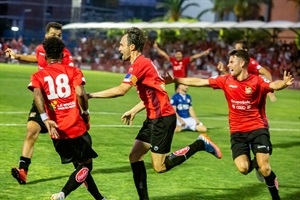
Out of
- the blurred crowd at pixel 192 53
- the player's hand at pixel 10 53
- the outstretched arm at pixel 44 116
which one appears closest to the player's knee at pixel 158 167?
the outstretched arm at pixel 44 116

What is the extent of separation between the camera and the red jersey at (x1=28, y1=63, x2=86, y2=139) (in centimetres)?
848

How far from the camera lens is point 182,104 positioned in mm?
19719

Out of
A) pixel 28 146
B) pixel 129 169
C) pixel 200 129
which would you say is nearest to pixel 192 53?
pixel 200 129

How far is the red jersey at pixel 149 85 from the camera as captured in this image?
29.9ft

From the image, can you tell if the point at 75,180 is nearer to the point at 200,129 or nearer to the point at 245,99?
the point at 245,99

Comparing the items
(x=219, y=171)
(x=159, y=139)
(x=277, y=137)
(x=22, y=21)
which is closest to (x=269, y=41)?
(x=277, y=137)

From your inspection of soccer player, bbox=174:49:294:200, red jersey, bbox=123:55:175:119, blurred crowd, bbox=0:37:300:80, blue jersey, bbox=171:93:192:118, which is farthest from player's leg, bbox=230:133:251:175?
blurred crowd, bbox=0:37:300:80

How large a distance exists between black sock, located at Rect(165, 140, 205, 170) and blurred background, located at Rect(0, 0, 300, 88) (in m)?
39.0

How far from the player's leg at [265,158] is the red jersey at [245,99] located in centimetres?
17

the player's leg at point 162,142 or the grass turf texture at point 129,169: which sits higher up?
the player's leg at point 162,142

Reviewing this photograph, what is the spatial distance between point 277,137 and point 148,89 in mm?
10567

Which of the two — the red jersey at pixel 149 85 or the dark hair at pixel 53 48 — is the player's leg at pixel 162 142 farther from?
the dark hair at pixel 53 48

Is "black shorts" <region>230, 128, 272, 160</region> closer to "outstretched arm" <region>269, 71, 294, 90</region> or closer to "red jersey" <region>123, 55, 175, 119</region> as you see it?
"outstretched arm" <region>269, 71, 294, 90</region>

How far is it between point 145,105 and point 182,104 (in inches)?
406
